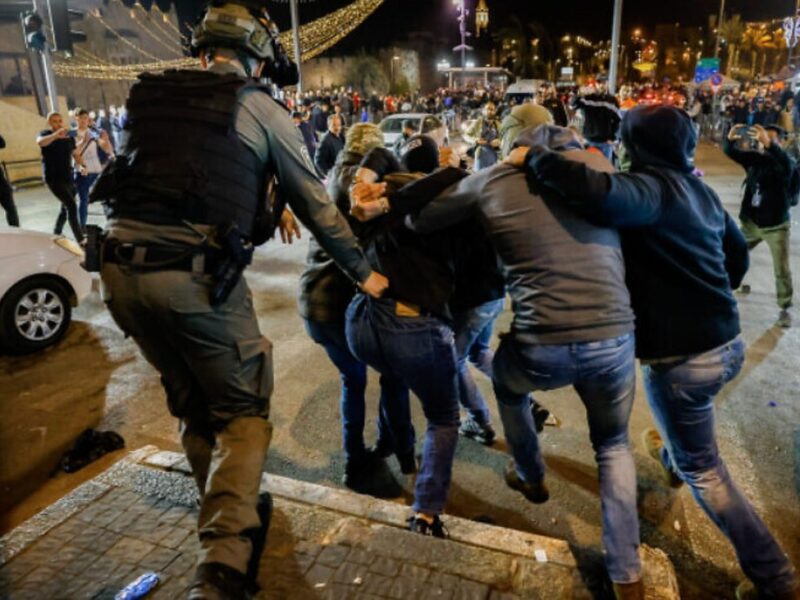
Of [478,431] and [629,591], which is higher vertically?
[629,591]

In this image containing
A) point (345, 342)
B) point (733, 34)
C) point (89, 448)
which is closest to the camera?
point (345, 342)

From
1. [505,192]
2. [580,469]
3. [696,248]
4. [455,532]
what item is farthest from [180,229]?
[580,469]

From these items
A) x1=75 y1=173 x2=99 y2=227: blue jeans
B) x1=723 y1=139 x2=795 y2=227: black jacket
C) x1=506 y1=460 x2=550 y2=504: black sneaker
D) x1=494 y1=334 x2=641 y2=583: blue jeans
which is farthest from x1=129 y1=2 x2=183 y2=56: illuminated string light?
x1=494 y1=334 x2=641 y2=583: blue jeans

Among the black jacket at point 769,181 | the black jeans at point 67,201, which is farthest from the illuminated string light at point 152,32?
the black jacket at point 769,181

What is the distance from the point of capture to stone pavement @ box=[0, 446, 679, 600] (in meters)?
2.46

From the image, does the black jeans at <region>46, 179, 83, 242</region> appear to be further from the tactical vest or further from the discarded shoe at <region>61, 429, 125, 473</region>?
the tactical vest

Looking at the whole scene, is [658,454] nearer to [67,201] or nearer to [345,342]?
[345,342]

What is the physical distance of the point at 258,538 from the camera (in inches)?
107

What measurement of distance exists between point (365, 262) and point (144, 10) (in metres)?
40.9

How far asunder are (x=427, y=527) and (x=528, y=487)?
0.69 meters

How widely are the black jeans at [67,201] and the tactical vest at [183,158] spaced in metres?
8.63

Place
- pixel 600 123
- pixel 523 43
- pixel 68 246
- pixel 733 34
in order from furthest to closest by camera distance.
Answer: pixel 733 34
pixel 523 43
pixel 68 246
pixel 600 123

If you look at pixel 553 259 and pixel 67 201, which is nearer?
pixel 553 259

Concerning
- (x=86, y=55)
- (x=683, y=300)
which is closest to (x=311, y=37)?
(x=86, y=55)
